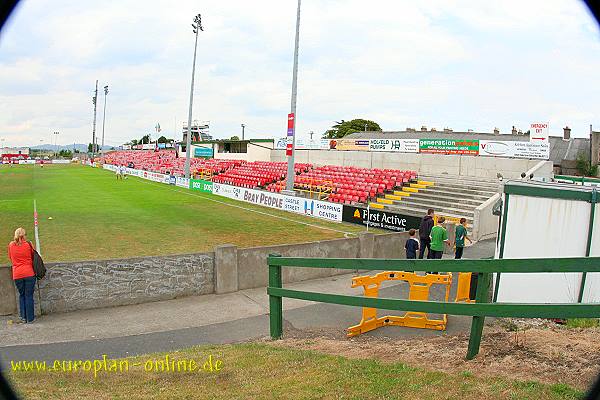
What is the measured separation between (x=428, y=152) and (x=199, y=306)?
32227mm

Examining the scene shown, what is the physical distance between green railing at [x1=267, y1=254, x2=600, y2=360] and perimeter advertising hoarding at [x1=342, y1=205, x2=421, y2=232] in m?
14.8

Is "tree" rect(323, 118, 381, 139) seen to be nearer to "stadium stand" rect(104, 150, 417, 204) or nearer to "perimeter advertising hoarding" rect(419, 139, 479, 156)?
"stadium stand" rect(104, 150, 417, 204)

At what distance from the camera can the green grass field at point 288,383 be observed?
467cm

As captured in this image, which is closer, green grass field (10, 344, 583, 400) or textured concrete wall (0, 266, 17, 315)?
green grass field (10, 344, 583, 400)

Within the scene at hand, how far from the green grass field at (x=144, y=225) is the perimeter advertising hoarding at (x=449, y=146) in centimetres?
1516

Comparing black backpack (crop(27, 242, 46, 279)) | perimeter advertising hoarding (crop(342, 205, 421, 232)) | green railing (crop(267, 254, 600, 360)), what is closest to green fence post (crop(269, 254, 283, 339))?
green railing (crop(267, 254, 600, 360))

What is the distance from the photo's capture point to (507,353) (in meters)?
5.77

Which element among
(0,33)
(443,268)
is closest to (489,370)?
(443,268)

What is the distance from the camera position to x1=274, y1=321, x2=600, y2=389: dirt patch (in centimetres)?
508

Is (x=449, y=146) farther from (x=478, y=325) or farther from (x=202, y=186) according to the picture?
(x=478, y=325)

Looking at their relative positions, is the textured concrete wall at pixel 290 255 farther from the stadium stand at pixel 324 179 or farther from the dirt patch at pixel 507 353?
the stadium stand at pixel 324 179

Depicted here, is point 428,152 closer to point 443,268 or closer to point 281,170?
point 281,170

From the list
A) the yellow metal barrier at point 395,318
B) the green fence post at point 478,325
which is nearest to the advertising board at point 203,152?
the yellow metal barrier at point 395,318

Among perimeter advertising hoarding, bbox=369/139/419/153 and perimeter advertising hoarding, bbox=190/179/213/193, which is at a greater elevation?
perimeter advertising hoarding, bbox=369/139/419/153
